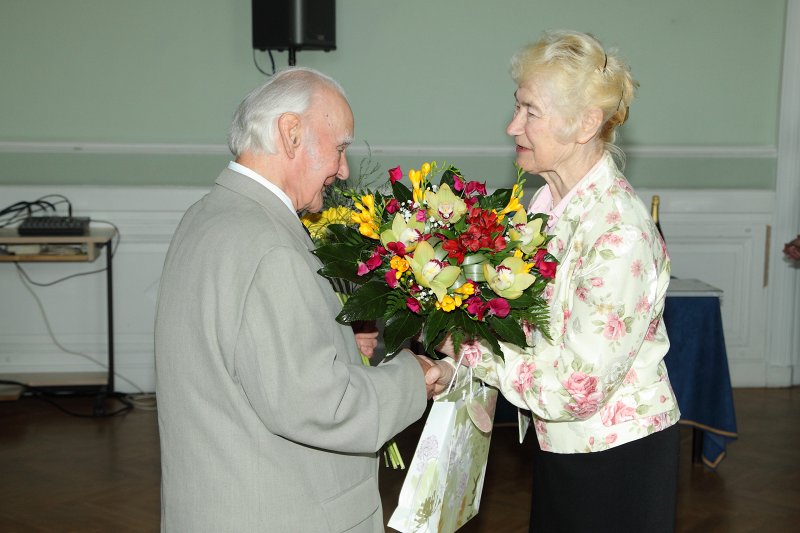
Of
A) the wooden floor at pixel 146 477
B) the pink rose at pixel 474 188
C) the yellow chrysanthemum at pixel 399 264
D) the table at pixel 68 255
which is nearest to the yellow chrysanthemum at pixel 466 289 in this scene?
the yellow chrysanthemum at pixel 399 264

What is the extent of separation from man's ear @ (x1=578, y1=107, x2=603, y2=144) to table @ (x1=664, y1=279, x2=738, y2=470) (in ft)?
8.07

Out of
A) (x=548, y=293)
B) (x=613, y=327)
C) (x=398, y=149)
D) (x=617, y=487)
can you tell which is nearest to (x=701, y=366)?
(x=398, y=149)

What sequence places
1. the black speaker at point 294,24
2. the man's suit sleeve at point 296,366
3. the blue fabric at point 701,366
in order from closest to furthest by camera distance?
the man's suit sleeve at point 296,366
the blue fabric at point 701,366
the black speaker at point 294,24

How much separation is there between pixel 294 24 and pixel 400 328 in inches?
140

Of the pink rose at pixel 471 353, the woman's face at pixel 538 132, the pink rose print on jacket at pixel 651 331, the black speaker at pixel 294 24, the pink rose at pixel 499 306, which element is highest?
the black speaker at pixel 294 24

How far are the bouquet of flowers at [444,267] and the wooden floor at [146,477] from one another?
209cm

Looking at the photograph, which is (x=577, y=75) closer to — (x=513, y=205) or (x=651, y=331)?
(x=513, y=205)

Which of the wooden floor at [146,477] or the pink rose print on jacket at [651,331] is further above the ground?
the pink rose print on jacket at [651,331]

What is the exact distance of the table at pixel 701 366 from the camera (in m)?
4.33

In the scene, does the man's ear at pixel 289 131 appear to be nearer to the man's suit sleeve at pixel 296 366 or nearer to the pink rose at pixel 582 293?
the man's suit sleeve at pixel 296 366

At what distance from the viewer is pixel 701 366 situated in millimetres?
4340

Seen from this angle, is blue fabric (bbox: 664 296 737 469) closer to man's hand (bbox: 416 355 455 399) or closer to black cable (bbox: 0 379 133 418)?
man's hand (bbox: 416 355 455 399)

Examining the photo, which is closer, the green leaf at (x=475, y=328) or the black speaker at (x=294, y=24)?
the green leaf at (x=475, y=328)

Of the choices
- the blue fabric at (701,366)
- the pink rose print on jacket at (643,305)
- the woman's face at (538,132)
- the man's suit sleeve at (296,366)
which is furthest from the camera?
the blue fabric at (701,366)
